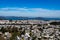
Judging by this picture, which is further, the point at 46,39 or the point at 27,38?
the point at 46,39

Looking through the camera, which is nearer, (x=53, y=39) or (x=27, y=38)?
(x=27, y=38)

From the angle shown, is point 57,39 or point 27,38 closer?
point 27,38

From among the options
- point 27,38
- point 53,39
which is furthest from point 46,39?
point 27,38

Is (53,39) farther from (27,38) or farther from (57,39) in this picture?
(27,38)

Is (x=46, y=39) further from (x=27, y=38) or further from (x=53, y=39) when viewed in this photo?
(x=27, y=38)

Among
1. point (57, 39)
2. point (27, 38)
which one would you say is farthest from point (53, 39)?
point (27, 38)
